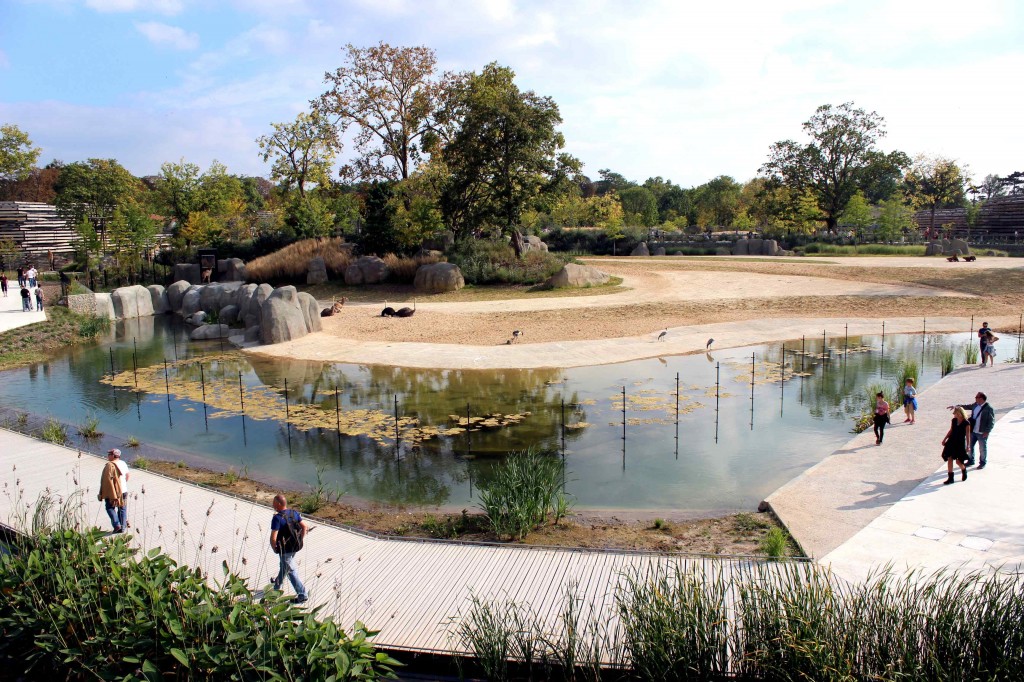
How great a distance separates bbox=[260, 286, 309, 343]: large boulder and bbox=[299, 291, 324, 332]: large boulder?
213 mm

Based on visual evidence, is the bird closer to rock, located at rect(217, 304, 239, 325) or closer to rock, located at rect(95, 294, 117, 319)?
rock, located at rect(217, 304, 239, 325)

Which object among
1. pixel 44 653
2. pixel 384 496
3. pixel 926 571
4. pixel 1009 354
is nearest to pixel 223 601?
pixel 44 653

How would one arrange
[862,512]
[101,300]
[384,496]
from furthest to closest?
[101,300]
[384,496]
[862,512]

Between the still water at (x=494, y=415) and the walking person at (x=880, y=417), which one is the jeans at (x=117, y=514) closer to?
the still water at (x=494, y=415)

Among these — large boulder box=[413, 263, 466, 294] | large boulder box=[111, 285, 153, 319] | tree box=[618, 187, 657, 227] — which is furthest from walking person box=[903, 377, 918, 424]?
tree box=[618, 187, 657, 227]

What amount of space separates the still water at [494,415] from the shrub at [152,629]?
17.9 feet

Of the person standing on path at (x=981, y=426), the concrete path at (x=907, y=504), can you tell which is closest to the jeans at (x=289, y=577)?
the concrete path at (x=907, y=504)

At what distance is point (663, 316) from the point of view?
28953 mm

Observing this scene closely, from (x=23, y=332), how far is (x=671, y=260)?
38.3 m

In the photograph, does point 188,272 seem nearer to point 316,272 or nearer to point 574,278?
point 316,272

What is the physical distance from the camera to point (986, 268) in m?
37.9

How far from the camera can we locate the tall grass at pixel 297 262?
1642 inches

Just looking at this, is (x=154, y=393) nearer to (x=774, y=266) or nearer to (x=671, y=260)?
(x=774, y=266)

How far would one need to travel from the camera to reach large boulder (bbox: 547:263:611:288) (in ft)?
120
